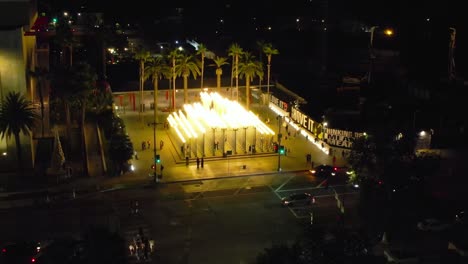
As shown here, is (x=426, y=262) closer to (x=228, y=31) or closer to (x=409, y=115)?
(x=409, y=115)

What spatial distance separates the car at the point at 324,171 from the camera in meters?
66.9

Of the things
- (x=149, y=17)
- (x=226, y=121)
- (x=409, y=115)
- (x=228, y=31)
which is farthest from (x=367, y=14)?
(x=226, y=121)

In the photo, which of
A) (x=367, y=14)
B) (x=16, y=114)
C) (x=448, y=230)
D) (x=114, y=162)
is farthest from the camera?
(x=367, y=14)

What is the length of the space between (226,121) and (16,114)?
25.8 metres

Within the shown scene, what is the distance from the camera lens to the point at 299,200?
5862 cm

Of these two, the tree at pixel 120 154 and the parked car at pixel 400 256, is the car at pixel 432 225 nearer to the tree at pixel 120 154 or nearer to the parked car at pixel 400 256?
the parked car at pixel 400 256

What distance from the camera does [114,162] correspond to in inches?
2672

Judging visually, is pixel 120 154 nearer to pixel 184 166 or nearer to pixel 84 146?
pixel 84 146

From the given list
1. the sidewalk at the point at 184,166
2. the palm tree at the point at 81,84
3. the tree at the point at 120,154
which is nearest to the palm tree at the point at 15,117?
the sidewalk at the point at 184,166

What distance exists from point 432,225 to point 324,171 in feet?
54.5

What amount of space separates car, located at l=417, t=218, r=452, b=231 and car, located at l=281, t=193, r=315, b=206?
1066 centimetres

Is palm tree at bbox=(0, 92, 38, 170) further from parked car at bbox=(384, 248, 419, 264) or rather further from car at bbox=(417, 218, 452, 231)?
car at bbox=(417, 218, 452, 231)

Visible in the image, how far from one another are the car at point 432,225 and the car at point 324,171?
15.6m

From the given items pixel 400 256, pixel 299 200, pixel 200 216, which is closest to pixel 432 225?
Answer: pixel 400 256
